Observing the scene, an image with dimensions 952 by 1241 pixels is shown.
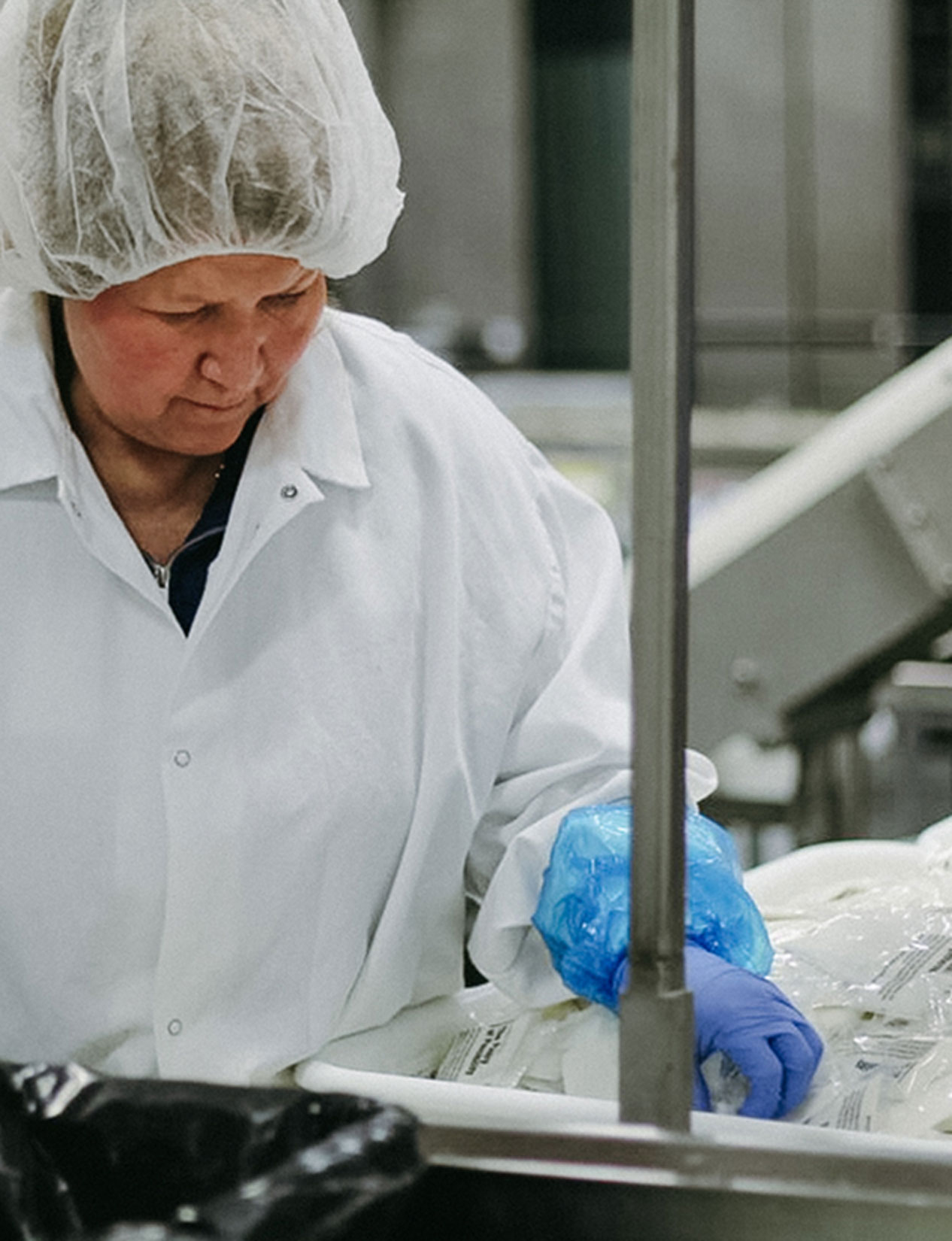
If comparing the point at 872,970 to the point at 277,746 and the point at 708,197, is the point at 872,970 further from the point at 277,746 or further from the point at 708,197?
the point at 708,197

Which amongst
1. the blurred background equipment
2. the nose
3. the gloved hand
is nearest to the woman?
the nose

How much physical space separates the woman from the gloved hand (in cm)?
19

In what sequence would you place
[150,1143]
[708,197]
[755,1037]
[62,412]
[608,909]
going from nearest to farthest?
[150,1143] < [755,1037] < [608,909] < [62,412] < [708,197]

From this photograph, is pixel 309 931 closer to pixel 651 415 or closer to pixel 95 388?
pixel 95 388

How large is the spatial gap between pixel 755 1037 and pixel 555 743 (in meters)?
0.35

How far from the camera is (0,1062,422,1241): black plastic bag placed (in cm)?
78

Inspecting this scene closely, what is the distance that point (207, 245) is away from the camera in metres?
1.29

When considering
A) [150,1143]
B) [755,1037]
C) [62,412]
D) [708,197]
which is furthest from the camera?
[708,197]

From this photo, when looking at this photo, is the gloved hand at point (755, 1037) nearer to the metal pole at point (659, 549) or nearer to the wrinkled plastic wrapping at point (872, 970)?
the wrinkled plastic wrapping at point (872, 970)

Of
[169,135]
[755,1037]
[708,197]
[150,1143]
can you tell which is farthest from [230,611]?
[708,197]

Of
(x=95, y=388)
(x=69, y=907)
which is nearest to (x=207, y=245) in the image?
(x=95, y=388)

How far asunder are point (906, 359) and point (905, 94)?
2.98ft

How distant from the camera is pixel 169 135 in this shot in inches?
50.3

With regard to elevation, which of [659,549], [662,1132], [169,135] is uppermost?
[169,135]
